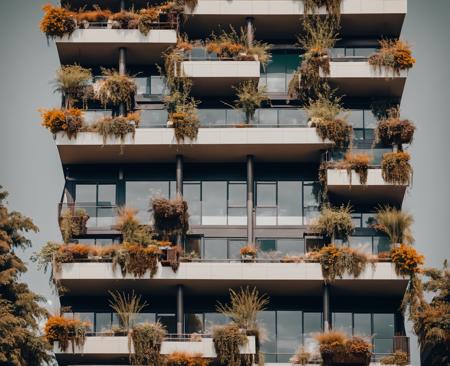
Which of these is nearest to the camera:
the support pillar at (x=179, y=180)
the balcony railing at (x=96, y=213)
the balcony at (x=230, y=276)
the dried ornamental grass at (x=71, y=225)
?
the balcony at (x=230, y=276)

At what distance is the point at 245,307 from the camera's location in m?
64.2

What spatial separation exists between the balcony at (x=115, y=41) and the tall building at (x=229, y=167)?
0.24 feet

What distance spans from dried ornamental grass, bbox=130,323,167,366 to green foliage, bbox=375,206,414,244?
34.5ft

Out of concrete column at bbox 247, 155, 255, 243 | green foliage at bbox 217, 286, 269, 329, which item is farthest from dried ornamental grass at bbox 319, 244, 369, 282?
concrete column at bbox 247, 155, 255, 243

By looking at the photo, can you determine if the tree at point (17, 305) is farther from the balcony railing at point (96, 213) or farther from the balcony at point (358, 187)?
the balcony at point (358, 187)

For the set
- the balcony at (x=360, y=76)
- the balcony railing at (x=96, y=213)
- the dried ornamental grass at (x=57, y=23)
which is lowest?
the balcony railing at (x=96, y=213)

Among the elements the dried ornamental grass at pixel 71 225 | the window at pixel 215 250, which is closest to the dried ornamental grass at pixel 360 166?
the window at pixel 215 250

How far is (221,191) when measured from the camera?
2714 inches

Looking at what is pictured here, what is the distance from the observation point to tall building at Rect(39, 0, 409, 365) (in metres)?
65.8

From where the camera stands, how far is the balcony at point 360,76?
68625 millimetres

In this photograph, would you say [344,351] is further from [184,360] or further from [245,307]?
[184,360]

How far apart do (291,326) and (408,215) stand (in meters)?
6.72

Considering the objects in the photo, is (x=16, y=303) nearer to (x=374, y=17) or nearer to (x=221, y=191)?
(x=221, y=191)

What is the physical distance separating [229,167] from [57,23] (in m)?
9.61
